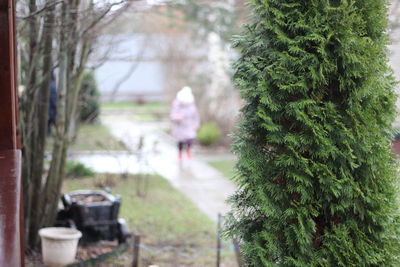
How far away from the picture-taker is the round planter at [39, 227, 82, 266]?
5.40 meters

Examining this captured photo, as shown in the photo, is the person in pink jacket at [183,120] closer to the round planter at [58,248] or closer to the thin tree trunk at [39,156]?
the thin tree trunk at [39,156]

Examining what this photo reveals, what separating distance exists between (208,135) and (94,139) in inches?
125

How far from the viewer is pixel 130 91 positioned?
1187 inches

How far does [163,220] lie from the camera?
25.9 feet

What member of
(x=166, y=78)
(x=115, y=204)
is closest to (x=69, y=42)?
(x=115, y=204)

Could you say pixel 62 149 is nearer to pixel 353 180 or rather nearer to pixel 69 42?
pixel 69 42

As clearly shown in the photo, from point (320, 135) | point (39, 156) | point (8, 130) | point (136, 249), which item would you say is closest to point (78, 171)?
point (39, 156)

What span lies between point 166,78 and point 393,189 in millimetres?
14763

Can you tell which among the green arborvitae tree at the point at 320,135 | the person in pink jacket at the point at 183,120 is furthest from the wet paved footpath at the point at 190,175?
the green arborvitae tree at the point at 320,135

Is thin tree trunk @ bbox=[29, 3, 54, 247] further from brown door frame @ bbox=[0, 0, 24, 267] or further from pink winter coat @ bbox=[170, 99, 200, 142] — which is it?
pink winter coat @ bbox=[170, 99, 200, 142]

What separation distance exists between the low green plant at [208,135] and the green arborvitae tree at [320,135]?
11147 mm

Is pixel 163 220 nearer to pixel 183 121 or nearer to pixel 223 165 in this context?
pixel 223 165

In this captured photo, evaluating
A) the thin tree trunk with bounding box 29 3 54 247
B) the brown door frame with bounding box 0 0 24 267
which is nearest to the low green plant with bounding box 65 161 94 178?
the thin tree trunk with bounding box 29 3 54 247

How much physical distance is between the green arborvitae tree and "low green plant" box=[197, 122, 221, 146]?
11.1 meters
